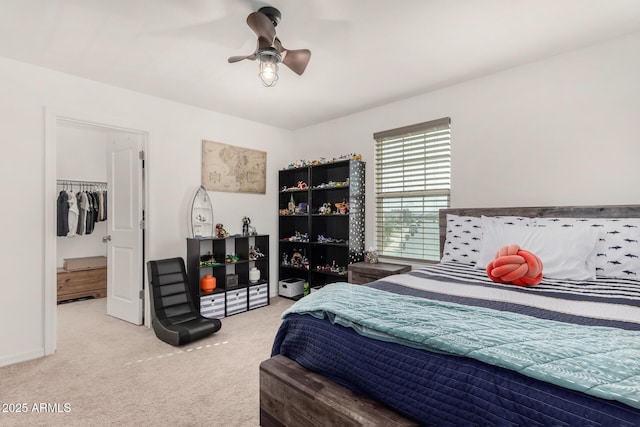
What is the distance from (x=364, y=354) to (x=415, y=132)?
114 inches

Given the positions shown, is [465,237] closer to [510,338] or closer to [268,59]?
[510,338]

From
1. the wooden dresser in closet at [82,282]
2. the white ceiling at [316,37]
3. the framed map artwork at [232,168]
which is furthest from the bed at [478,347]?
the wooden dresser in closet at [82,282]

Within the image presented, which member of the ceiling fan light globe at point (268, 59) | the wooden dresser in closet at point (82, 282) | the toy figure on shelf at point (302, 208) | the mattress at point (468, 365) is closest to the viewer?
the mattress at point (468, 365)

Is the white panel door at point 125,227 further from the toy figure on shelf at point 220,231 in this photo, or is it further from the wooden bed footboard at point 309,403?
the wooden bed footboard at point 309,403

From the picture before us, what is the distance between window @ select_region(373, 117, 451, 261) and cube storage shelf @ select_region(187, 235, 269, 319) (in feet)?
5.29

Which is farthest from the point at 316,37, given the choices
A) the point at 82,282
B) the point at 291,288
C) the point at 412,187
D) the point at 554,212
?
the point at 82,282

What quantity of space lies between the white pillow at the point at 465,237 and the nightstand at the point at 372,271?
0.58 meters

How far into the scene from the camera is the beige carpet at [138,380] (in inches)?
75.3

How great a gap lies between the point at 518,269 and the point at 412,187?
186 centimetres

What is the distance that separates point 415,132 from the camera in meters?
3.56

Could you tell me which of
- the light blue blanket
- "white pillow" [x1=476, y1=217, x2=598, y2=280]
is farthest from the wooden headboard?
the light blue blanket

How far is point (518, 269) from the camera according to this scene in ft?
6.08

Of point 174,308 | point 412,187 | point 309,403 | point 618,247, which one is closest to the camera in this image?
point 309,403

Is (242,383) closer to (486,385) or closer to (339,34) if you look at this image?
(486,385)
